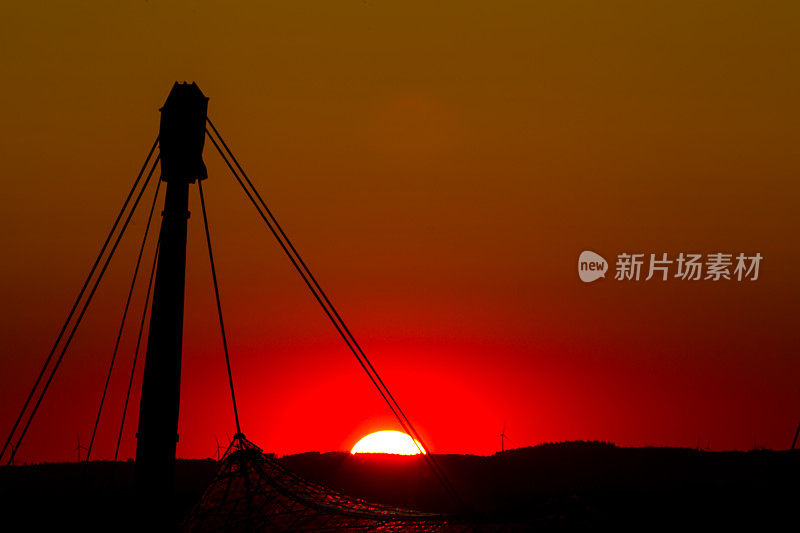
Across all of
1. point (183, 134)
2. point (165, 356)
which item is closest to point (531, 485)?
point (165, 356)

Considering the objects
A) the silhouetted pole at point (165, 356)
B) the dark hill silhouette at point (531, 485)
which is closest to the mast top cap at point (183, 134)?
the silhouetted pole at point (165, 356)

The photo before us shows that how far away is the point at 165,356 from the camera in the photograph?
17688mm

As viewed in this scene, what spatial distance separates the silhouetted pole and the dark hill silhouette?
528 cm

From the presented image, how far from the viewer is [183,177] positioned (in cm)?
1839

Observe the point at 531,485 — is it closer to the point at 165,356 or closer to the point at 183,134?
the point at 165,356

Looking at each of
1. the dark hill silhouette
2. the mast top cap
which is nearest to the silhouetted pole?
the mast top cap

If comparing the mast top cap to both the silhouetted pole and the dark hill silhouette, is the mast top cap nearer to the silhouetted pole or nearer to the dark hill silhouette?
the silhouetted pole

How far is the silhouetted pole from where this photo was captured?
1767 centimetres

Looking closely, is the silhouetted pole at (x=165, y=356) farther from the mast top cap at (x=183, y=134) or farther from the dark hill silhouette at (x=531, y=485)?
the dark hill silhouette at (x=531, y=485)

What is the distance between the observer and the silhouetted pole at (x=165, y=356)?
1767 cm

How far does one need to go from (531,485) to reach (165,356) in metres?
26.9

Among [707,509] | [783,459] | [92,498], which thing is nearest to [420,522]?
[707,509]

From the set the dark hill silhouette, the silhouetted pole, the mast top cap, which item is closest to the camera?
the silhouetted pole

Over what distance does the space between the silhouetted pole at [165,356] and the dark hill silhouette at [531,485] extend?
208 inches
